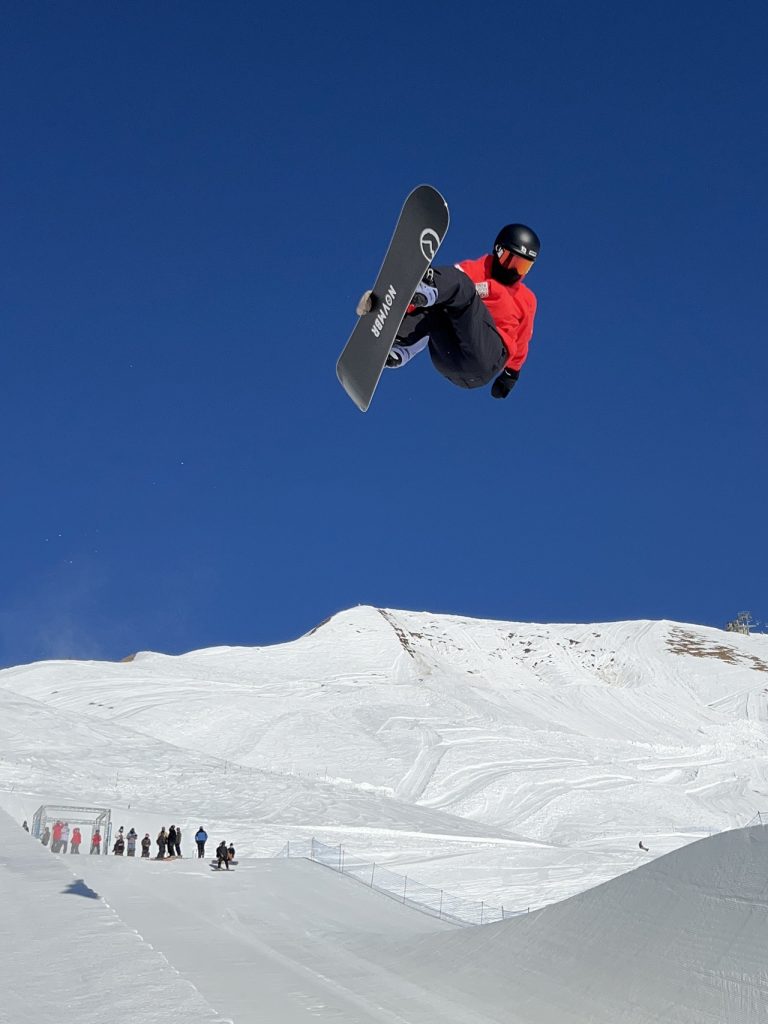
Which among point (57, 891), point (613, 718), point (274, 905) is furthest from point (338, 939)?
point (613, 718)

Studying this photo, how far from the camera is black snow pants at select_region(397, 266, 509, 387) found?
5.82m

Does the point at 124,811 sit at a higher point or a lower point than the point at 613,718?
lower

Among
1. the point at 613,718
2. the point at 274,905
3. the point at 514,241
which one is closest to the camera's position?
the point at 514,241

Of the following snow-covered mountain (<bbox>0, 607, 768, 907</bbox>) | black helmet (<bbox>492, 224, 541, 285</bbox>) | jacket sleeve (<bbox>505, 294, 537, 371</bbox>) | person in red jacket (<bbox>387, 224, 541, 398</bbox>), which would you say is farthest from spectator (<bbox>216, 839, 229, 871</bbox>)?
black helmet (<bbox>492, 224, 541, 285</bbox>)

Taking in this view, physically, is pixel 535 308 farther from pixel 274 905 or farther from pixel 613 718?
pixel 613 718

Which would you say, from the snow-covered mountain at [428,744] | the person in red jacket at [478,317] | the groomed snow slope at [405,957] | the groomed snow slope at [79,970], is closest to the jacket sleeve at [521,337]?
the person in red jacket at [478,317]

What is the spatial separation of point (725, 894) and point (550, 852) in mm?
16605

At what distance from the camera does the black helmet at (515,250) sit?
591 centimetres

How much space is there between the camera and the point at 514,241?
5906mm

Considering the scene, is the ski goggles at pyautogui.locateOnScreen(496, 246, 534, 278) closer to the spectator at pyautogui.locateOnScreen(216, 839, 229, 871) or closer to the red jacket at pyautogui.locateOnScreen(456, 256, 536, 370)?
the red jacket at pyautogui.locateOnScreen(456, 256, 536, 370)

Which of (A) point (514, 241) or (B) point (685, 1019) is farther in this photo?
(B) point (685, 1019)

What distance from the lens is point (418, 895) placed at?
1572 cm

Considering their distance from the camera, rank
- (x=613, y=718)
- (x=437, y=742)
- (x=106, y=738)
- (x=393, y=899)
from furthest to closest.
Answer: (x=613, y=718) < (x=437, y=742) < (x=106, y=738) < (x=393, y=899)

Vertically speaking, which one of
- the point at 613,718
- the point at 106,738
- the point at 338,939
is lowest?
the point at 338,939
